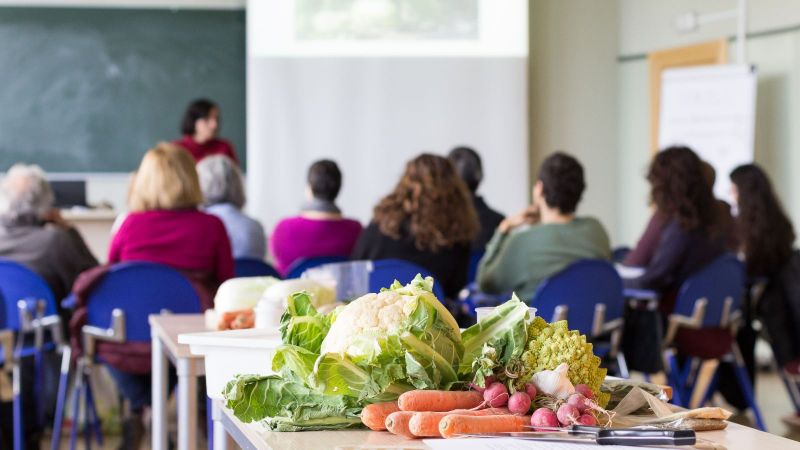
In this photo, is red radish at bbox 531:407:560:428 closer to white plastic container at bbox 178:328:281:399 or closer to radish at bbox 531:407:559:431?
radish at bbox 531:407:559:431

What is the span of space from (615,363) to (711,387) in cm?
94

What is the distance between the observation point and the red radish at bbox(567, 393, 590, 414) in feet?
4.19

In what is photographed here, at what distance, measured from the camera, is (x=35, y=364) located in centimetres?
447

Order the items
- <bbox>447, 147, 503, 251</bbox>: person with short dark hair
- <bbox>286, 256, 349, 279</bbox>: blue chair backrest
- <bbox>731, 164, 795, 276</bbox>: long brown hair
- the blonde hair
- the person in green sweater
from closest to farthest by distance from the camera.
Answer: the blonde hair
<bbox>286, 256, 349, 279</bbox>: blue chair backrest
the person in green sweater
<bbox>731, 164, 795, 276</bbox>: long brown hair
<bbox>447, 147, 503, 251</bbox>: person with short dark hair

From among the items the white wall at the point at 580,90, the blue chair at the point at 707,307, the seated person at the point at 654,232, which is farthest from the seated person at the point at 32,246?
the white wall at the point at 580,90

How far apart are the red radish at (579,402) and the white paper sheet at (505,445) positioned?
85 millimetres

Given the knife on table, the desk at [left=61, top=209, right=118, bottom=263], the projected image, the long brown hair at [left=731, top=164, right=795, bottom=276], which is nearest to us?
the knife on table

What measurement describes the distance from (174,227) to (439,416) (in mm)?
2915

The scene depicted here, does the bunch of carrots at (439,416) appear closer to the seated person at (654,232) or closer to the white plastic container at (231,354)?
the white plastic container at (231,354)

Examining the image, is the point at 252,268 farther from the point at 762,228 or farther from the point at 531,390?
the point at 531,390

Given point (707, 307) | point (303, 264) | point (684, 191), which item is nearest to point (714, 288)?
point (707, 307)

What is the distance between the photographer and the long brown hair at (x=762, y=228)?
5.17 metres

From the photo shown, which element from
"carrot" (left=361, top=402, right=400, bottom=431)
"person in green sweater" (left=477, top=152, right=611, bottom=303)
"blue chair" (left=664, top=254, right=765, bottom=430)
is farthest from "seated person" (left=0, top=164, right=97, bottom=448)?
"carrot" (left=361, top=402, right=400, bottom=431)

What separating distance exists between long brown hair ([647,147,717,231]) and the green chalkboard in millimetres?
4138
